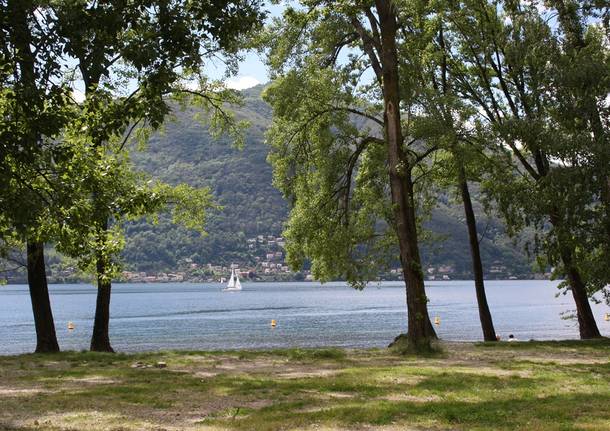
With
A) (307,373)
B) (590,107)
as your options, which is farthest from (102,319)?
(590,107)

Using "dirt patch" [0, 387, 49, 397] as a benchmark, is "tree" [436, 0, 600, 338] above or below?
above

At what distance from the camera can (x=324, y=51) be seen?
24.1 metres

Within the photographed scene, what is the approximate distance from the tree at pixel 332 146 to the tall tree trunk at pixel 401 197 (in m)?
1.37

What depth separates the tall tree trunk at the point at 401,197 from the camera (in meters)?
19.5

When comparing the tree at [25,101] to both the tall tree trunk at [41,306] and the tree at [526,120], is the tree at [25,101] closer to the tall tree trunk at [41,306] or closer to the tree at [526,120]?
the tall tree trunk at [41,306]

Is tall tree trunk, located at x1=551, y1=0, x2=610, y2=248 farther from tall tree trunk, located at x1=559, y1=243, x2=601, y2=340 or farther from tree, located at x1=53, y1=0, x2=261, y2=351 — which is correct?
tree, located at x1=53, y1=0, x2=261, y2=351

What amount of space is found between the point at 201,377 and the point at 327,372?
2959 millimetres

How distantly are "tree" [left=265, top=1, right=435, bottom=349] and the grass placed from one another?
7.43 metres

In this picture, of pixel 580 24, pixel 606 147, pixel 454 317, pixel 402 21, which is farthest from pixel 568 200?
pixel 454 317

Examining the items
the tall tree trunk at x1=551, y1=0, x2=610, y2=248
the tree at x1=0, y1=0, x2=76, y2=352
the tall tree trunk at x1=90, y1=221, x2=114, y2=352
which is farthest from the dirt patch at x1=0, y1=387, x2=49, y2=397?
the tall tree trunk at x1=551, y1=0, x2=610, y2=248

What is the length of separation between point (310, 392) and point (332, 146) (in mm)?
16055

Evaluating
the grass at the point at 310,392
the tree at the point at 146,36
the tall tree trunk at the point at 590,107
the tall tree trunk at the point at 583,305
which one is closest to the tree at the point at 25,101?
the tree at the point at 146,36

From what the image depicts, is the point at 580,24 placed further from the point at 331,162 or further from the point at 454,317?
the point at 454,317

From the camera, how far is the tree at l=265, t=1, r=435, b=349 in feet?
76.6
